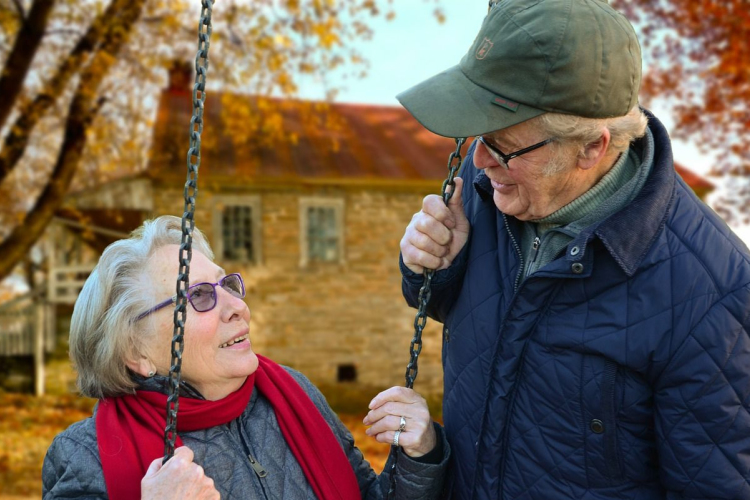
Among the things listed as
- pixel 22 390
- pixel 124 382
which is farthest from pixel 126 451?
pixel 22 390

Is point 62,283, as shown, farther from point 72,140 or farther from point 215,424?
point 215,424

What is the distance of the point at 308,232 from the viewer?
1376 cm

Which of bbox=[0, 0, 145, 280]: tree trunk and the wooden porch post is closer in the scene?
bbox=[0, 0, 145, 280]: tree trunk

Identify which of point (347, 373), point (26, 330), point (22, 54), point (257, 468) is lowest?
point (347, 373)

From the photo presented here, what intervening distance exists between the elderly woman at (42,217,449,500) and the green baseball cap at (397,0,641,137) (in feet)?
2.87

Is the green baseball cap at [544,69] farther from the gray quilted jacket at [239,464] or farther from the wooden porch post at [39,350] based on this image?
the wooden porch post at [39,350]

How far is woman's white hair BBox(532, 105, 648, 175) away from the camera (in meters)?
1.71

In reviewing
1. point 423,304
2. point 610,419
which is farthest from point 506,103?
point 610,419

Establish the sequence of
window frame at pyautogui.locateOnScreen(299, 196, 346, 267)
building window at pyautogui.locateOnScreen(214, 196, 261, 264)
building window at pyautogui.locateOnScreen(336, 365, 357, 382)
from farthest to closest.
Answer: building window at pyautogui.locateOnScreen(336, 365, 357, 382), window frame at pyautogui.locateOnScreen(299, 196, 346, 267), building window at pyautogui.locateOnScreen(214, 196, 261, 264)

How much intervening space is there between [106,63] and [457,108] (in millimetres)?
7923

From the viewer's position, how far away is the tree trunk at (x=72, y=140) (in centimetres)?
838

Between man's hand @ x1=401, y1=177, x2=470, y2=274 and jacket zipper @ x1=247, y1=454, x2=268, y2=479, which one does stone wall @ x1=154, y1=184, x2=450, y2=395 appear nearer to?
jacket zipper @ x1=247, y1=454, x2=268, y2=479

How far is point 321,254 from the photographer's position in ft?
45.3

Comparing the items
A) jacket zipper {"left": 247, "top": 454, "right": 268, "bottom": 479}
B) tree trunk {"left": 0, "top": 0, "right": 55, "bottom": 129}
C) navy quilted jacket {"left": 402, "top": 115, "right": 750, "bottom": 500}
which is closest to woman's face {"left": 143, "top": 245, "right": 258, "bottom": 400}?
jacket zipper {"left": 247, "top": 454, "right": 268, "bottom": 479}
